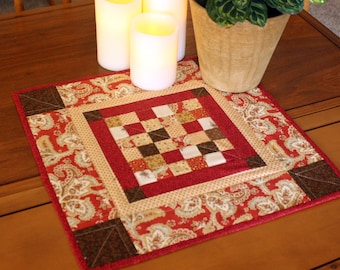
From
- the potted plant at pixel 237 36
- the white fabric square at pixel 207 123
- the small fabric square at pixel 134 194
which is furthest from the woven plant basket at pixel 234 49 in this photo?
the small fabric square at pixel 134 194

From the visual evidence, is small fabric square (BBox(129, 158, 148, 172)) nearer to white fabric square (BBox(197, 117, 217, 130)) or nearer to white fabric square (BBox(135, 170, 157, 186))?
white fabric square (BBox(135, 170, 157, 186))

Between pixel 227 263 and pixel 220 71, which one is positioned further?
pixel 220 71

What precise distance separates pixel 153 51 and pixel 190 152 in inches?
8.1

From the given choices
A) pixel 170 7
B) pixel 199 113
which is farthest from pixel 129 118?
pixel 170 7

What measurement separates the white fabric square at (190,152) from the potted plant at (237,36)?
0.19m

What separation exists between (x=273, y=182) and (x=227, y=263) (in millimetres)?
190

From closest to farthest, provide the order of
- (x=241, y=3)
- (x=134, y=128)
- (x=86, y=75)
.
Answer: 1. (x=241, y=3)
2. (x=134, y=128)
3. (x=86, y=75)

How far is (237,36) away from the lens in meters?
0.99

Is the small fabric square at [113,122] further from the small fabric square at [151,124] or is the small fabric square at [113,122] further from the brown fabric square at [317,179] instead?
the brown fabric square at [317,179]

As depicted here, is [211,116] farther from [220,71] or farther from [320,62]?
[320,62]

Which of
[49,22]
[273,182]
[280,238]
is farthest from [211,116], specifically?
[49,22]

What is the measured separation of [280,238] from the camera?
2.67 ft

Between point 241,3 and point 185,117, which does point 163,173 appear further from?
point 241,3

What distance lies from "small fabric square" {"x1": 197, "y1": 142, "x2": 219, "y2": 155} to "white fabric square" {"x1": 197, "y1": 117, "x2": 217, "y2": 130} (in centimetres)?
5
